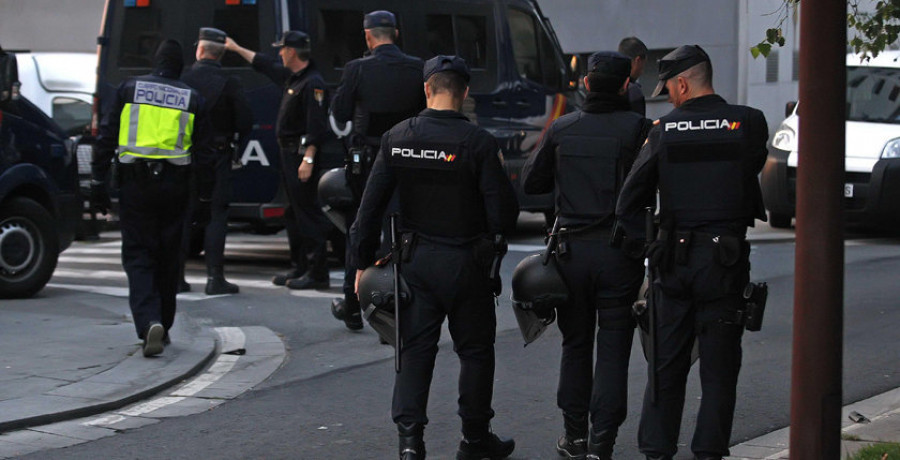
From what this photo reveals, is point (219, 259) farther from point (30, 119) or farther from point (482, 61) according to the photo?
point (482, 61)

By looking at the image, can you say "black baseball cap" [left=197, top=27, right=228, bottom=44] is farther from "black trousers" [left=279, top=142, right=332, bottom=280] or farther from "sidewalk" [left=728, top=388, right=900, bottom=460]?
"sidewalk" [left=728, top=388, right=900, bottom=460]

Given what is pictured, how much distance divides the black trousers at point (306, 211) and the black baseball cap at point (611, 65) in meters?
4.89

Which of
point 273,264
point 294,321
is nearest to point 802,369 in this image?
point 294,321

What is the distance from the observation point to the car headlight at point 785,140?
15.1 m

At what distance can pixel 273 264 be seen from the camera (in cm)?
1329

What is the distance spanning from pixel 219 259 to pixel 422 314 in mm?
5458

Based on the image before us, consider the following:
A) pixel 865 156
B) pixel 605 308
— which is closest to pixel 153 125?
pixel 605 308

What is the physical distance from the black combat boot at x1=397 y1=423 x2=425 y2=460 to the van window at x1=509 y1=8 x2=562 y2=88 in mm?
9375

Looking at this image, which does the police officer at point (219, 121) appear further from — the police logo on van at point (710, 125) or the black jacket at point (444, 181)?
the police logo on van at point (710, 125)

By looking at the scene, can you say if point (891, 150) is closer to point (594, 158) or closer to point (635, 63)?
point (635, 63)

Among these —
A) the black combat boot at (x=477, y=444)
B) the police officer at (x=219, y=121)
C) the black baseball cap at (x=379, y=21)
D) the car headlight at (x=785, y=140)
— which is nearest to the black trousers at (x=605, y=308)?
the black combat boot at (x=477, y=444)

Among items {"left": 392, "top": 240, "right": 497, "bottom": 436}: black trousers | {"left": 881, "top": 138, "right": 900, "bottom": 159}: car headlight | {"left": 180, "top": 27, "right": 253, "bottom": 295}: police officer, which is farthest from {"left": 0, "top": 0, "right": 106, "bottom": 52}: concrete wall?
{"left": 392, "top": 240, "right": 497, "bottom": 436}: black trousers

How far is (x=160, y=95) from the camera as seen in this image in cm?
829

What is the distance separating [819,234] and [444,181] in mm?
1707
